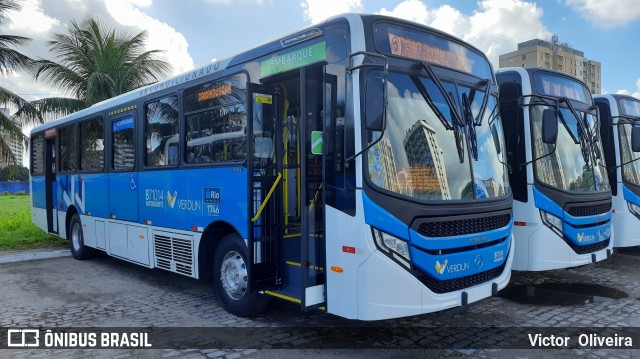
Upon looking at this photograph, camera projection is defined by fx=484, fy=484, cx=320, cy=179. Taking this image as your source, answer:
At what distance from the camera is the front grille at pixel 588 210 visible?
6.95m

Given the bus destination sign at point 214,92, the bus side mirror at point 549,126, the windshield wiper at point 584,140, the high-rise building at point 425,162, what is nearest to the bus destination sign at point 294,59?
the bus destination sign at point 214,92

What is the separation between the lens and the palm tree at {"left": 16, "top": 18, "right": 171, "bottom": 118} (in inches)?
675

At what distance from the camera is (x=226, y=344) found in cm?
507

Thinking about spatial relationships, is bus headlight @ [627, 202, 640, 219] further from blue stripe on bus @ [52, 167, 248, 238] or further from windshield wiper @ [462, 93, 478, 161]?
blue stripe on bus @ [52, 167, 248, 238]

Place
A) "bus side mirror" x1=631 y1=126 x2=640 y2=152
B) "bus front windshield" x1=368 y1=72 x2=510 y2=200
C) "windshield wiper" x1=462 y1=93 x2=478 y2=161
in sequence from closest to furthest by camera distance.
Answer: "bus front windshield" x1=368 y1=72 x2=510 y2=200 < "windshield wiper" x1=462 y1=93 x2=478 y2=161 < "bus side mirror" x1=631 y1=126 x2=640 y2=152

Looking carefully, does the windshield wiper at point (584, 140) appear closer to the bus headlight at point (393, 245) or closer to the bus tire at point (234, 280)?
the bus headlight at point (393, 245)

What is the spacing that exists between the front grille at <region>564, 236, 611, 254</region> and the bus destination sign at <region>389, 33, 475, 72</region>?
3196 millimetres

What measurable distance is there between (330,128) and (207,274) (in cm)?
305

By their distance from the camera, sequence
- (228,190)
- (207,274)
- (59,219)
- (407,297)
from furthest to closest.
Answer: (59,219) → (207,274) → (228,190) → (407,297)

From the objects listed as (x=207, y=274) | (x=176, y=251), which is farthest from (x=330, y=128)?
(x=176, y=251)

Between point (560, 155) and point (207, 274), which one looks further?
point (560, 155)

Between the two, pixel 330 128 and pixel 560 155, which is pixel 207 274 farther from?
pixel 560 155

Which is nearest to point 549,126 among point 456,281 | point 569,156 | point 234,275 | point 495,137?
point 495,137

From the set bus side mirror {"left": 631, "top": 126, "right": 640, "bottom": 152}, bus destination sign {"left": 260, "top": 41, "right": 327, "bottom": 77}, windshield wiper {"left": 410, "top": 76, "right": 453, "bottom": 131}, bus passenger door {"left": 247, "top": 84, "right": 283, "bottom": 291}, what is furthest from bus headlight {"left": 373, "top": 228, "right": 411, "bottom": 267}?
bus side mirror {"left": 631, "top": 126, "right": 640, "bottom": 152}
